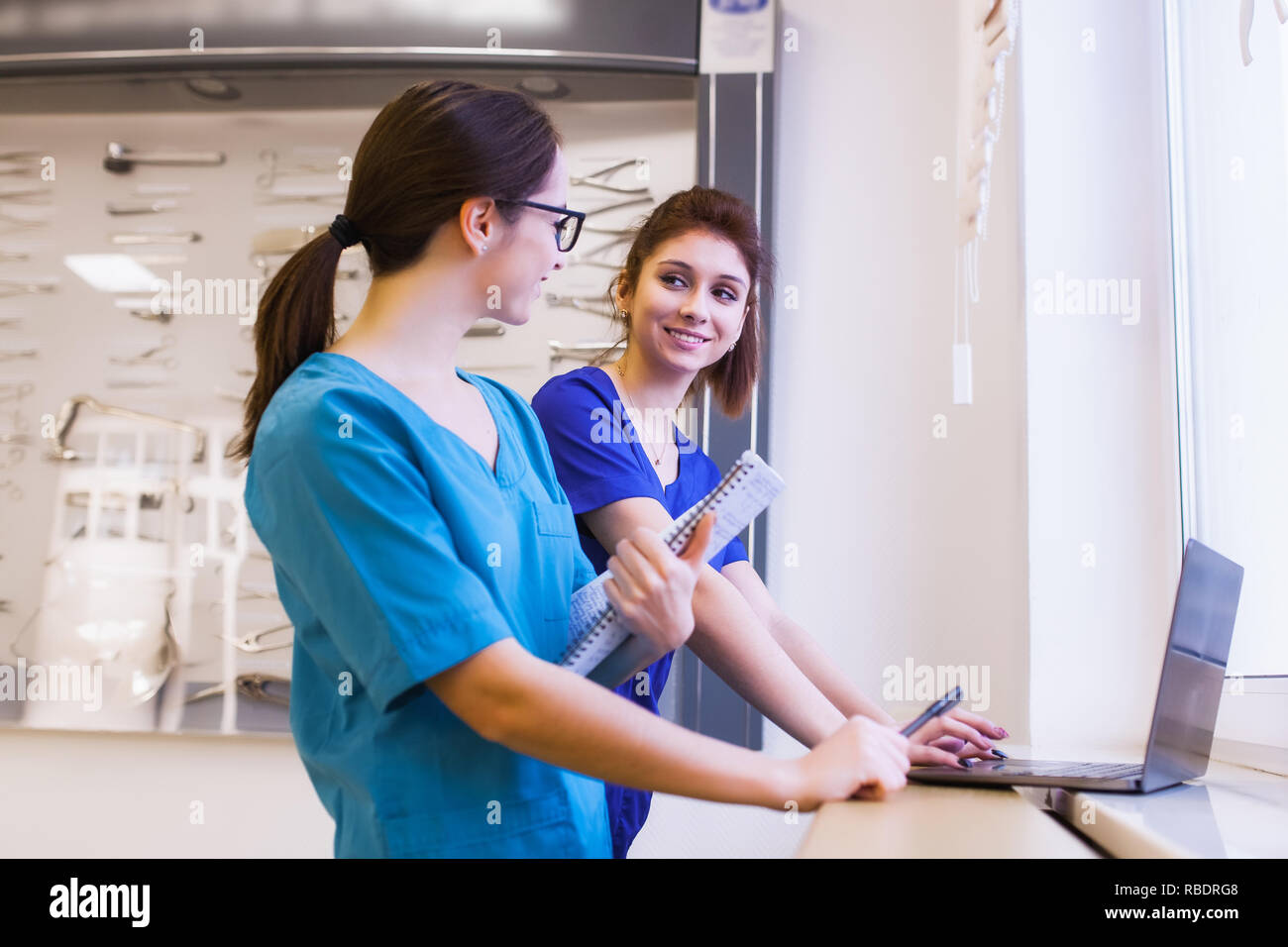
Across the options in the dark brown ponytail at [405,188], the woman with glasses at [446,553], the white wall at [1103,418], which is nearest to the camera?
the woman with glasses at [446,553]

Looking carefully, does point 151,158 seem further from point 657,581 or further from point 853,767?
point 853,767

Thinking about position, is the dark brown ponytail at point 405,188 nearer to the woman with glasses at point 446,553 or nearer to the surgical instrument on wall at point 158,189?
the woman with glasses at point 446,553

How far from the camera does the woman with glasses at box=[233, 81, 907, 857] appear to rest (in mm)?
743

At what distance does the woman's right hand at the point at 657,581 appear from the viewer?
0.83 metres

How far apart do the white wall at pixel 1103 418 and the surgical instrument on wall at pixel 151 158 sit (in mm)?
1470

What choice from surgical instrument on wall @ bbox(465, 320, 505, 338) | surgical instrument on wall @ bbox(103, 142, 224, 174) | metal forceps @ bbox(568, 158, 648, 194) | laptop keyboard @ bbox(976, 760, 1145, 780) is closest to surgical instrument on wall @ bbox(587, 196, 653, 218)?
metal forceps @ bbox(568, 158, 648, 194)

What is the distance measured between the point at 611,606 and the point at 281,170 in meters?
1.49

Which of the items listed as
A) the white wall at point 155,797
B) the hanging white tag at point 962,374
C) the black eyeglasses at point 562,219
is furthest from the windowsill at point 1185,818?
the white wall at point 155,797

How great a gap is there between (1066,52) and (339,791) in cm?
163

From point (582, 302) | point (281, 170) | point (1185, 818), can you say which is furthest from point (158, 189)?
point (1185, 818)

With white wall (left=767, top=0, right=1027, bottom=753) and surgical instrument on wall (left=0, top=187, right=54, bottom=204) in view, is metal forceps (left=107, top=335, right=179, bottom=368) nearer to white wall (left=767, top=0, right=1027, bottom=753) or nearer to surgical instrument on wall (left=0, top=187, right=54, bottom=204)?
surgical instrument on wall (left=0, top=187, right=54, bottom=204)

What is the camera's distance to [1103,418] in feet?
5.60
